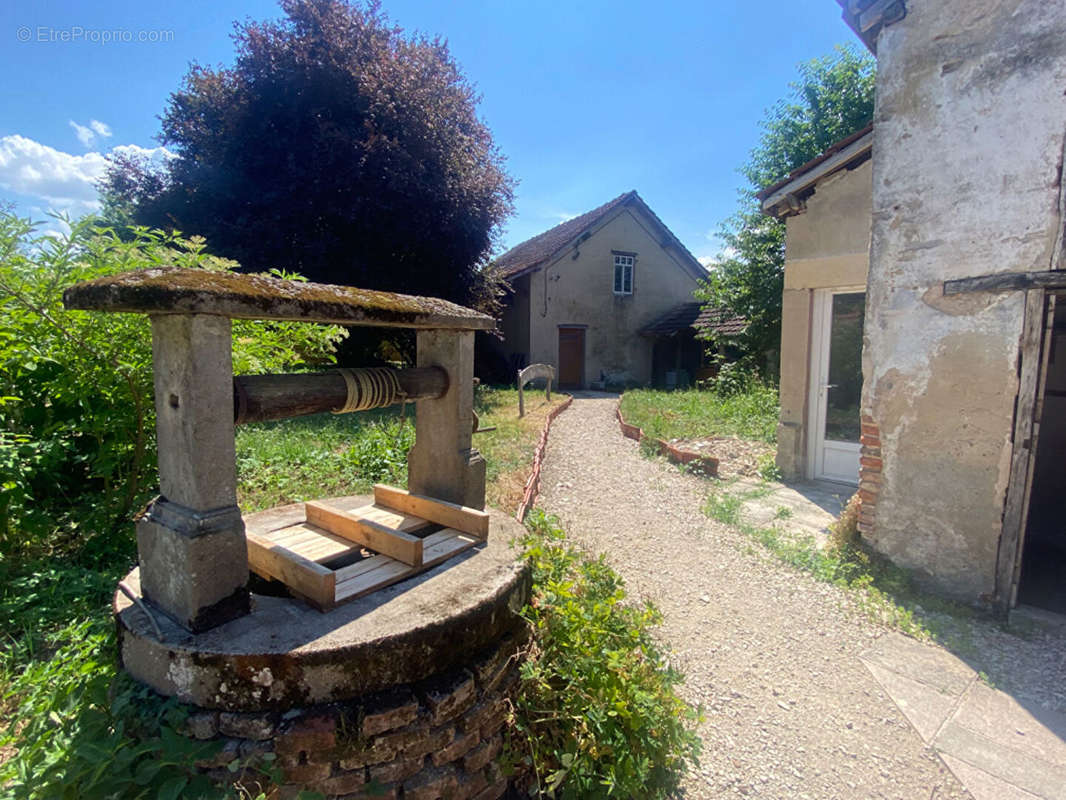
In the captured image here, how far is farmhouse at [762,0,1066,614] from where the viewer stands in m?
3.48

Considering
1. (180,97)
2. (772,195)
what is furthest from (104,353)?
(180,97)

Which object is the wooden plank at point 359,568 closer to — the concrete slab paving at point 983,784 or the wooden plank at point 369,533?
the wooden plank at point 369,533

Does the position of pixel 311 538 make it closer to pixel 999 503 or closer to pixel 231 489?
pixel 231 489

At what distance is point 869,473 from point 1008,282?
168 cm

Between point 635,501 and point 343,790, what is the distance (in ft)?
15.2

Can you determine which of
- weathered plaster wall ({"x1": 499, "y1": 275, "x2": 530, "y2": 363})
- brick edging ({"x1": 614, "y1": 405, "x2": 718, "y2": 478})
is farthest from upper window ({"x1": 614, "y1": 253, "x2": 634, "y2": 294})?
brick edging ({"x1": 614, "y1": 405, "x2": 718, "y2": 478})

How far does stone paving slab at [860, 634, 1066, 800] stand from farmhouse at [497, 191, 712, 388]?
1519cm

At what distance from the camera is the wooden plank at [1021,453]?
11.5ft

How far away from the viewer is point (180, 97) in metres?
11.8

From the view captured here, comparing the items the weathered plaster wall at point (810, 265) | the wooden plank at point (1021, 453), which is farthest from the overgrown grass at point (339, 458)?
the wooden plank at point (1021, 453)

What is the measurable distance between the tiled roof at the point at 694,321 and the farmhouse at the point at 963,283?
36.1 ft

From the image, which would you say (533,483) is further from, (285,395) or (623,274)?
(623,274)

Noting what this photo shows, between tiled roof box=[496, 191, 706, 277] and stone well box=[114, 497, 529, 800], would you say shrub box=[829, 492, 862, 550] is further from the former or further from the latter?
tiled roof box=[496, 191, 706, 277]

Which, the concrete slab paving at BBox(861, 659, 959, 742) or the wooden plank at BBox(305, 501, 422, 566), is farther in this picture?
the concrete slab paving at BBox(861, 659, 959, 742)
